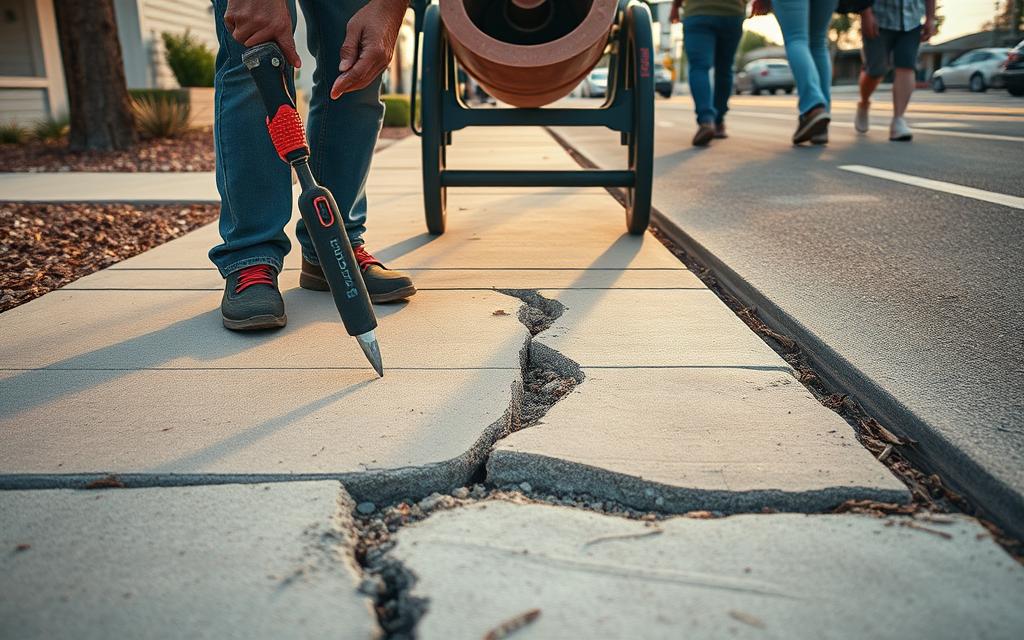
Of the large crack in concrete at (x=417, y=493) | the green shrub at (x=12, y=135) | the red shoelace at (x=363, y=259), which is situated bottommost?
the large crack in concrete at (x=417, y=493)

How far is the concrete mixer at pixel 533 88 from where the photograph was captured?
2785 mm

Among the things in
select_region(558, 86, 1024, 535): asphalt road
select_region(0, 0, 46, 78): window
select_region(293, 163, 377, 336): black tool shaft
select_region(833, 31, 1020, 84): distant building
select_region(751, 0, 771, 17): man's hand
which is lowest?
select_region(558, 86, 1024, 535): asphalt road

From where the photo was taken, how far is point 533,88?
2.79m

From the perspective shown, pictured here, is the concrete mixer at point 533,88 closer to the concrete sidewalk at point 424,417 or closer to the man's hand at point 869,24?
the concrete sidewalk at point 424,417

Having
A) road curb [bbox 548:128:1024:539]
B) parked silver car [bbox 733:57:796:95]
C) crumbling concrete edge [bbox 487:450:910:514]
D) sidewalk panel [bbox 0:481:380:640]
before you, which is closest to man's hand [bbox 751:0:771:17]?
road curb [bbox 548:128:1024:539]

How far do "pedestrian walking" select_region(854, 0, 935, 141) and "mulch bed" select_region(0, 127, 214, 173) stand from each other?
5.57 m

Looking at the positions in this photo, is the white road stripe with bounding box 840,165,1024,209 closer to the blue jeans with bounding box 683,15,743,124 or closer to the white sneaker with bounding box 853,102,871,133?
the blue jeans with bounding box 683,15,743,124

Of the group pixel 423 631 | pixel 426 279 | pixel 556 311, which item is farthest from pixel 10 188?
pixel 423 631

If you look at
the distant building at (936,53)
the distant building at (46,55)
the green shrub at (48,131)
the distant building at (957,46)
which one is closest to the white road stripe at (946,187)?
the distant building at (46,55)

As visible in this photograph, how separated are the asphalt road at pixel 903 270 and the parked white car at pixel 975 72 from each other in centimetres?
2051

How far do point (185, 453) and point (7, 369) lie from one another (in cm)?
73

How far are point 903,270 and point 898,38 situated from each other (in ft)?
16.2

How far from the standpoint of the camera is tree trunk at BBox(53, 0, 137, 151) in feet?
22.3

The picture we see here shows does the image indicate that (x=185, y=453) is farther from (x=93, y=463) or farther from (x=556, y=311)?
(x=556, y=311)
